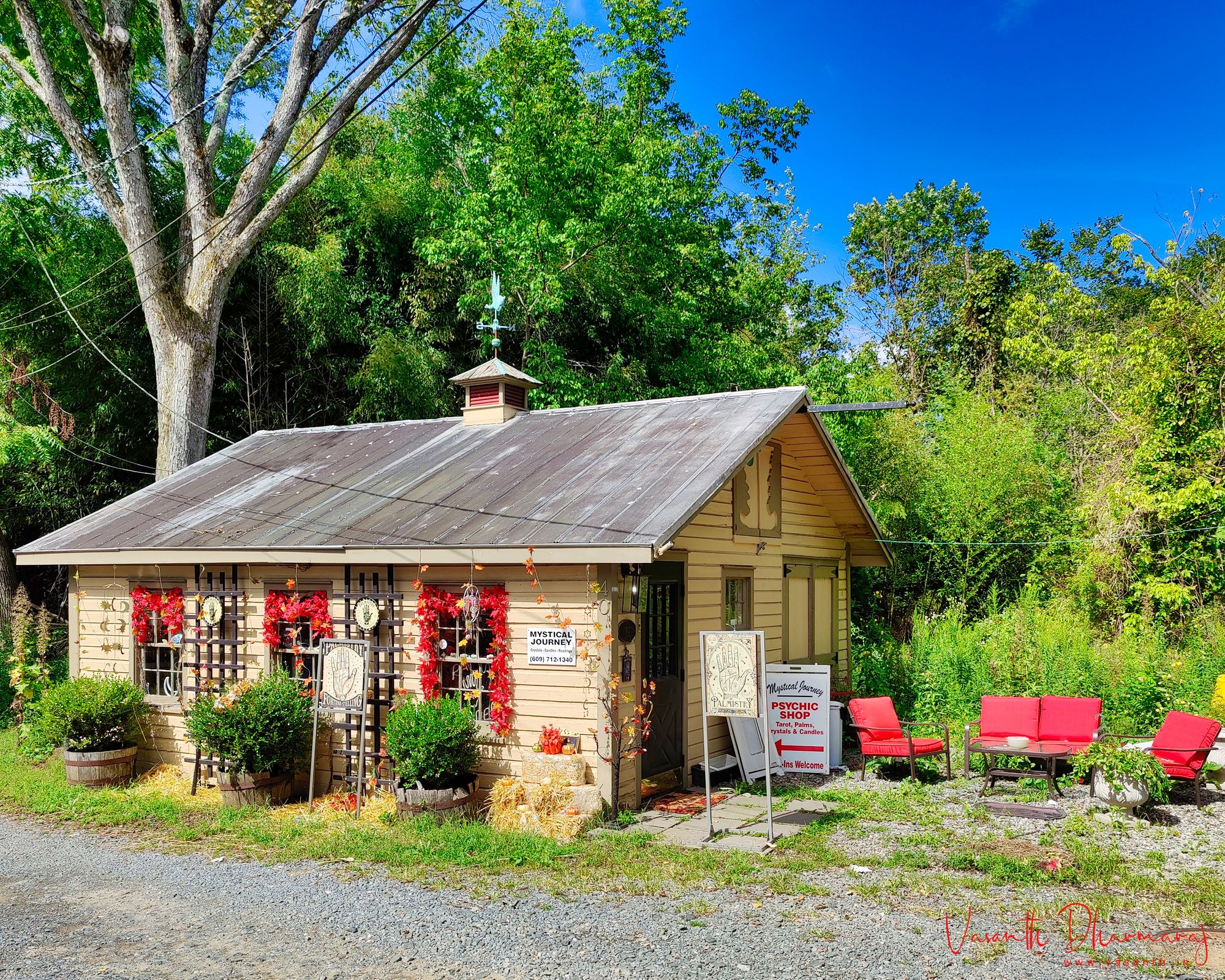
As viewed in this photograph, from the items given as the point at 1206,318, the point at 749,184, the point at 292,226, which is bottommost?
the point at 1206,318

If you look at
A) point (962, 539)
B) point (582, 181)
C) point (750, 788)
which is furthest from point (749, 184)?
point (750, 788)

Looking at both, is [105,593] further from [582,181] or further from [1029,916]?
[582,181]

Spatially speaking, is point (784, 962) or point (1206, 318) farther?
point (1206, 318)

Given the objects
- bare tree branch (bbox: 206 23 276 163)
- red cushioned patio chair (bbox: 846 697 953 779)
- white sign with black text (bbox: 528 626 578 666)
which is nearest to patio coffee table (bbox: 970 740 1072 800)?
red cushioned patio chair (bbox: 846 697 953 779)

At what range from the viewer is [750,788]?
1009 cm

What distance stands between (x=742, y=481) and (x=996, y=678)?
4.68 metres

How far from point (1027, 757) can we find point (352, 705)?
269 inches

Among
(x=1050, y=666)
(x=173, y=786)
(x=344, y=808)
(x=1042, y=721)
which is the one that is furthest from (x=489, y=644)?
(x=1050, y=666)

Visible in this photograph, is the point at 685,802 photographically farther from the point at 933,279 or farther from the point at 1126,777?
the point at 933,279

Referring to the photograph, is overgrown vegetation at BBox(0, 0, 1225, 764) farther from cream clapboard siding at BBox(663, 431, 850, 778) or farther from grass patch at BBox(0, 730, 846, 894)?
grass patch at BBox(0, 730, 846, 894)

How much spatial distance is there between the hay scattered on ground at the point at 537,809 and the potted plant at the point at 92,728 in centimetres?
463

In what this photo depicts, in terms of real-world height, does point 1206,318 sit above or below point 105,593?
above

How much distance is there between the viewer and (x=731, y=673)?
8.09 metres

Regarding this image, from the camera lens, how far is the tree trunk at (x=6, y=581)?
1694 cm
